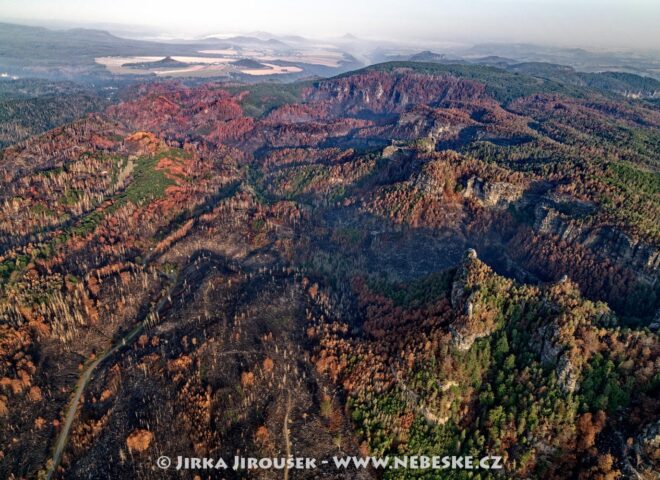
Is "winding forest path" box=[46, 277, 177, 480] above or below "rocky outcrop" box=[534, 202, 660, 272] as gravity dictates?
below

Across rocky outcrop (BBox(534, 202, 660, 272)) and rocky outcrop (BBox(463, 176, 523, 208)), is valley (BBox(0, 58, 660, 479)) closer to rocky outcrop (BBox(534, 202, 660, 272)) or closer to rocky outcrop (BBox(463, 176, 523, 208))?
rocky outcrop (BBox(534, 202, 660, 272))

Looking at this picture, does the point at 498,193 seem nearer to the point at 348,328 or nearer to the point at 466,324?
the point at 348,328

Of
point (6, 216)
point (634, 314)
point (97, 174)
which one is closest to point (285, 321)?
point (634, 314)

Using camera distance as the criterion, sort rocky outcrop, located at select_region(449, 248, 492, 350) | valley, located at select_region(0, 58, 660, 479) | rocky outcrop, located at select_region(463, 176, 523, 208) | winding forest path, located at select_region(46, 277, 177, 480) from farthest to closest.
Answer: rocky outcrop, located at select_region(463, 176, 523, 208) < rocky outcrop, located at select_region(449, 248, 492, 350) < winding forest path, located at select_region(46, 277, 177, 480) < valley, located at select_region(0, 58, 660, 479)

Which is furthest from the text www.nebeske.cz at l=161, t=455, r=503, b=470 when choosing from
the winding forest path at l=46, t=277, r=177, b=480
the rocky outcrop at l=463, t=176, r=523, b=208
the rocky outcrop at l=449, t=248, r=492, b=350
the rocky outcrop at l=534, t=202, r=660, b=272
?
the rocky outcrop at l=463, t=176, r=523, b=208

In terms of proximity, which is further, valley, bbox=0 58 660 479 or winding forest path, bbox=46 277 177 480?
winding forest path, bbox=46 277 177 480

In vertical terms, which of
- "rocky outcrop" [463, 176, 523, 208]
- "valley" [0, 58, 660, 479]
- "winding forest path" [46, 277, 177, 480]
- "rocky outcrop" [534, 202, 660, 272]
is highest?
"rocky outcrop" [463, 176, 523, 208]

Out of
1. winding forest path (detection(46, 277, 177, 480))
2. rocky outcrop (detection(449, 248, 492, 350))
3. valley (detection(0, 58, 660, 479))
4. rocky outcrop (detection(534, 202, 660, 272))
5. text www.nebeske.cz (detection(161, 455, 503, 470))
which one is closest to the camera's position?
text www.nebeske.cz (detection(161, 455, 503, 470))

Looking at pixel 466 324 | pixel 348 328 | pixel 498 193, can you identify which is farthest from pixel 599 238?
pixel 348 328

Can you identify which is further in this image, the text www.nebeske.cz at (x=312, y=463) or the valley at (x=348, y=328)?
the valley at (x=348, y=328)

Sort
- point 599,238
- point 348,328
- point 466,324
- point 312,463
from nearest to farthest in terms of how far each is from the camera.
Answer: point 312,463, point 466,324, point 348,328, point 599,238

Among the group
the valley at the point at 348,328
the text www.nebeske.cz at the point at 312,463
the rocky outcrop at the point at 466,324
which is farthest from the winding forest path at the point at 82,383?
the rocky outcrop at the point at 466,324

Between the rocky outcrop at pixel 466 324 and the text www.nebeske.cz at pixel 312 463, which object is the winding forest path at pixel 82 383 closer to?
the text www.nebeske.cz at pixel 312 463
